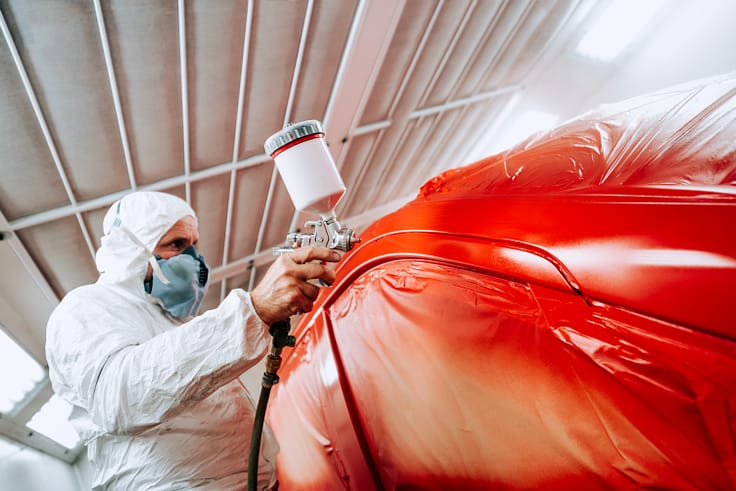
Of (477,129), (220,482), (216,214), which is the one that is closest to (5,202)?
(216,214)

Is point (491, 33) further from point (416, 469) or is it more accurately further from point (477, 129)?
point (416, 469)

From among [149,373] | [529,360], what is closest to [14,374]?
→ [149,373]

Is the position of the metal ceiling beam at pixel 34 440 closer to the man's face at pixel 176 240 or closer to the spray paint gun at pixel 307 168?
the man's face at pixel 176 240

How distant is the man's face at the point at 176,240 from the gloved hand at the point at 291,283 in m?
0.66

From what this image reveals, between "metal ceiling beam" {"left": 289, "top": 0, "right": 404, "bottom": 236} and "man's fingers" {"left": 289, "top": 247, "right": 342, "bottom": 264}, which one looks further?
"metal ceiling beam" {"left": 289, "top": 0, "right": 404, "bottom": 236}

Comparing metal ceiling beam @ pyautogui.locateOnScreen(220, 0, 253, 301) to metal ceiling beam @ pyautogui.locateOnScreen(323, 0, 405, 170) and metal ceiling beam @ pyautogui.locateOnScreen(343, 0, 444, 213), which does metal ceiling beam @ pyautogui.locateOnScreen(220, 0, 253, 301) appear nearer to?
metal ceiling beam @ pyautogui.locateOnScreen(323, 0, 405, 170)

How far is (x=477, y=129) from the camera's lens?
3.79m

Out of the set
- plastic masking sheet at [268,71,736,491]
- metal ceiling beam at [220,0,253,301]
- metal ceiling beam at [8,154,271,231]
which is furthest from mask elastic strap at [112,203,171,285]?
metal ceiling beam at [220,0,253,301]

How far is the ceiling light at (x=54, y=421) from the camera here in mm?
2400

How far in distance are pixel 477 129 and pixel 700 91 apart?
304 centimetres

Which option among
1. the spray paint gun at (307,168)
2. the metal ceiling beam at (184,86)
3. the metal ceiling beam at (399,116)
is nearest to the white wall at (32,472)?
the metal ceiling beam at (184,86)

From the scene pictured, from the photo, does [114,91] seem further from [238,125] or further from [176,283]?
[176,283]

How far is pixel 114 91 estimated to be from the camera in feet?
5.42

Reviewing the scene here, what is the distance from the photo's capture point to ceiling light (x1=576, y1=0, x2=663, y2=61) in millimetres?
3098
